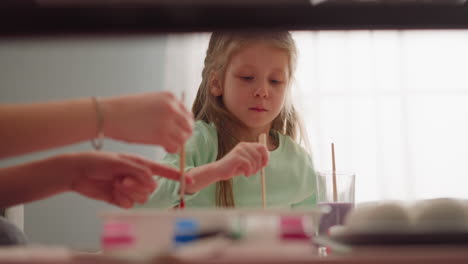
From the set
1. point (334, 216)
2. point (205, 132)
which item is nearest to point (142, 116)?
point (334, 216)

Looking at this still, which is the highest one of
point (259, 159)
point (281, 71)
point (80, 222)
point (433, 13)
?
point (281, 71)

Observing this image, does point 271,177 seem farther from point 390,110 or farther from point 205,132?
point 390,110

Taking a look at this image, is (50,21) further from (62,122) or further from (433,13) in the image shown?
(433,13)

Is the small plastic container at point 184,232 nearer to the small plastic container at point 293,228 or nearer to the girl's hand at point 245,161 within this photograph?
the small plastic container at point 293,228

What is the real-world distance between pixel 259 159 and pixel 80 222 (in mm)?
2215

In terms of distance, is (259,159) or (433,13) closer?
(433,13)

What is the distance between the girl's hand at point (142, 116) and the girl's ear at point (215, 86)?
927 millimetres

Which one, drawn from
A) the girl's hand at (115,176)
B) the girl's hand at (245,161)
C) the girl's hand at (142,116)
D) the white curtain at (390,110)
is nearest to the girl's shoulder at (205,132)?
the girl's hand at (245,161)

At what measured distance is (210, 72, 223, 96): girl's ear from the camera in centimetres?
146

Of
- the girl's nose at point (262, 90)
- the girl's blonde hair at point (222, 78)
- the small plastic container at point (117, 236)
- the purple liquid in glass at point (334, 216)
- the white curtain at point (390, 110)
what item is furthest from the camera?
the white curtain at point (390, 110)

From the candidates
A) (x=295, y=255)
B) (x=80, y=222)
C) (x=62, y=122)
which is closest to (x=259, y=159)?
(x=62, y=122)

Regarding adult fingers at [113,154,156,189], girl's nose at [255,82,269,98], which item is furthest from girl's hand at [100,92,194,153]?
girl's nose at [255,82,269,98]

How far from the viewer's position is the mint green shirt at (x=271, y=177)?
1.36 metres

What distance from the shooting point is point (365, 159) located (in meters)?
3.07
